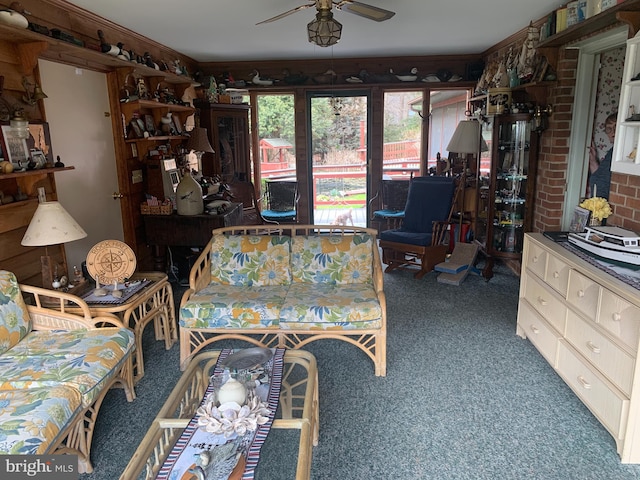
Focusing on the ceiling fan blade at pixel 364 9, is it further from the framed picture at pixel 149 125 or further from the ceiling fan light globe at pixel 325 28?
the framed picture at pixel 149 125

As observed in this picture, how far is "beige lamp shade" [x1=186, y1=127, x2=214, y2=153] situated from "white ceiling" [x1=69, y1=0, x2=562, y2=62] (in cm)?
91

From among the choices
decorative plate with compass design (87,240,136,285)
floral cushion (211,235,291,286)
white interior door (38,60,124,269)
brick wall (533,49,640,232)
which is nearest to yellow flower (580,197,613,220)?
brick wall (533,49,640,232)

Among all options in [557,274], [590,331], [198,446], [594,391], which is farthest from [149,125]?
[594,391]

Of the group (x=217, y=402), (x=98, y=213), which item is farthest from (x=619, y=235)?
(x=98, y=213)

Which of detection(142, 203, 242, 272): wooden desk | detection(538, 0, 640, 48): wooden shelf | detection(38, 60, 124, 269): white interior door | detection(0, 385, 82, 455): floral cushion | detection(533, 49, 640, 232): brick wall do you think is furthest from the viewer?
detection(142, 203, 242, 272): wooden desk

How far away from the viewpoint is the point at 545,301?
2.87 meters

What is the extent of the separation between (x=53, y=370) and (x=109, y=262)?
887 millimetres

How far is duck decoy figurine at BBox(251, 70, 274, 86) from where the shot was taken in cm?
614

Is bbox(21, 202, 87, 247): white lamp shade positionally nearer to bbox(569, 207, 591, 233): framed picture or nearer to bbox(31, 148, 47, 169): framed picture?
bbox(31, 148, 47, 169): framed picture

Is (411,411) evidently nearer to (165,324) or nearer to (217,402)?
(217,402)

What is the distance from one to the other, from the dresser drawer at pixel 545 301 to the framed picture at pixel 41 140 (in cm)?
327

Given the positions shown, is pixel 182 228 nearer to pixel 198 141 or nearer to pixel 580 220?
pixel 198 141

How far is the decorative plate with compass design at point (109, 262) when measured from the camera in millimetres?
2807

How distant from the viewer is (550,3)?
11.5 ft
